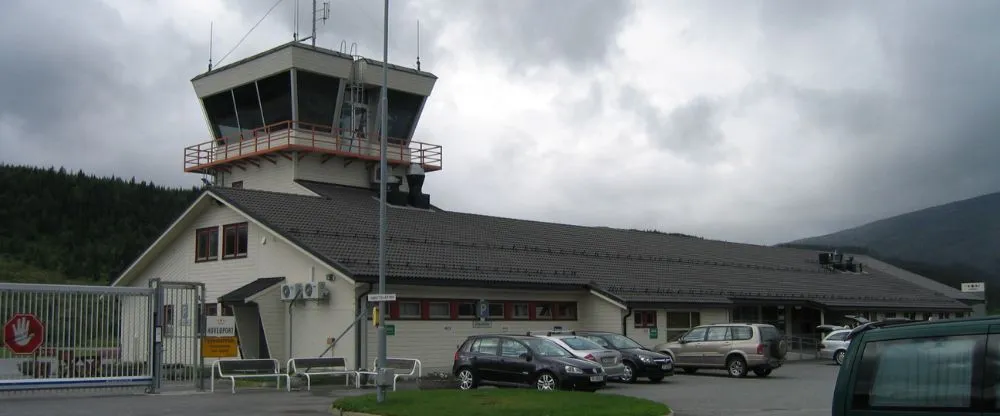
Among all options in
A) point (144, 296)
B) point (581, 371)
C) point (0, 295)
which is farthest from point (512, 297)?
point (0, 295)

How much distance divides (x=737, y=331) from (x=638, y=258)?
13.1 metres

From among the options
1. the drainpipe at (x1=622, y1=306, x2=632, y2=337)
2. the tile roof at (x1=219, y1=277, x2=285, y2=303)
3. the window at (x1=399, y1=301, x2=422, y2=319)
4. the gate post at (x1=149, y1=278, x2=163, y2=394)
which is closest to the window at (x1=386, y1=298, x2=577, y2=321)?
the window at (x1=399, y1=301, x2=422, y2=319)

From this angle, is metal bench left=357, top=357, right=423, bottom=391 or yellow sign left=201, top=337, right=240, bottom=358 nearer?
yellow sign left=201, top=337, right=240, bottom=358

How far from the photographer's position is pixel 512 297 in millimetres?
34062

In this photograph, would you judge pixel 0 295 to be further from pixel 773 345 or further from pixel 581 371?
pixel 773 345

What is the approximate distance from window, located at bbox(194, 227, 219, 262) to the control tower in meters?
6.60

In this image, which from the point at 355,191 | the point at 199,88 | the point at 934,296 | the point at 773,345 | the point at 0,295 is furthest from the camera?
the point at 934,296

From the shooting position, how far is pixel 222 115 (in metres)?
44.9

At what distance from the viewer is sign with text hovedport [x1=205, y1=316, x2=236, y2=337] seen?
86.6 ft

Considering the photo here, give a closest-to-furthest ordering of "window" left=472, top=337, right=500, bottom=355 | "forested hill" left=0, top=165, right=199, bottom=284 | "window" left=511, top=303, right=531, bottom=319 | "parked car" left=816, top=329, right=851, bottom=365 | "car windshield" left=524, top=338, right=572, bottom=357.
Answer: "car windshield" left=524, top=338, right=572, bottom=357 → "window" left=472, top=337, right=500, bottom=355 → "window" left=511, top=303, right=531, bottom=319 → "parked car" left=816, top=329, right=851, bottom=365 → "forested hill" left=0, top=165, right=199, bottom=284

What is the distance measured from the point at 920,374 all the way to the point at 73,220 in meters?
91.6

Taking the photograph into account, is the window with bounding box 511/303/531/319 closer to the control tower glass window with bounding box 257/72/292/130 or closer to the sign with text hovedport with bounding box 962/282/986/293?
the control tower glass window with bounding box 257/72/292/130

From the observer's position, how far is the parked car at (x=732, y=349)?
30.4 m

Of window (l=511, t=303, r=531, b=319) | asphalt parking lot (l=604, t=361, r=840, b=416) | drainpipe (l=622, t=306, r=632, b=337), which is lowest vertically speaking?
asphalt parking lot (l=604, t=361, r=840, b=416)
